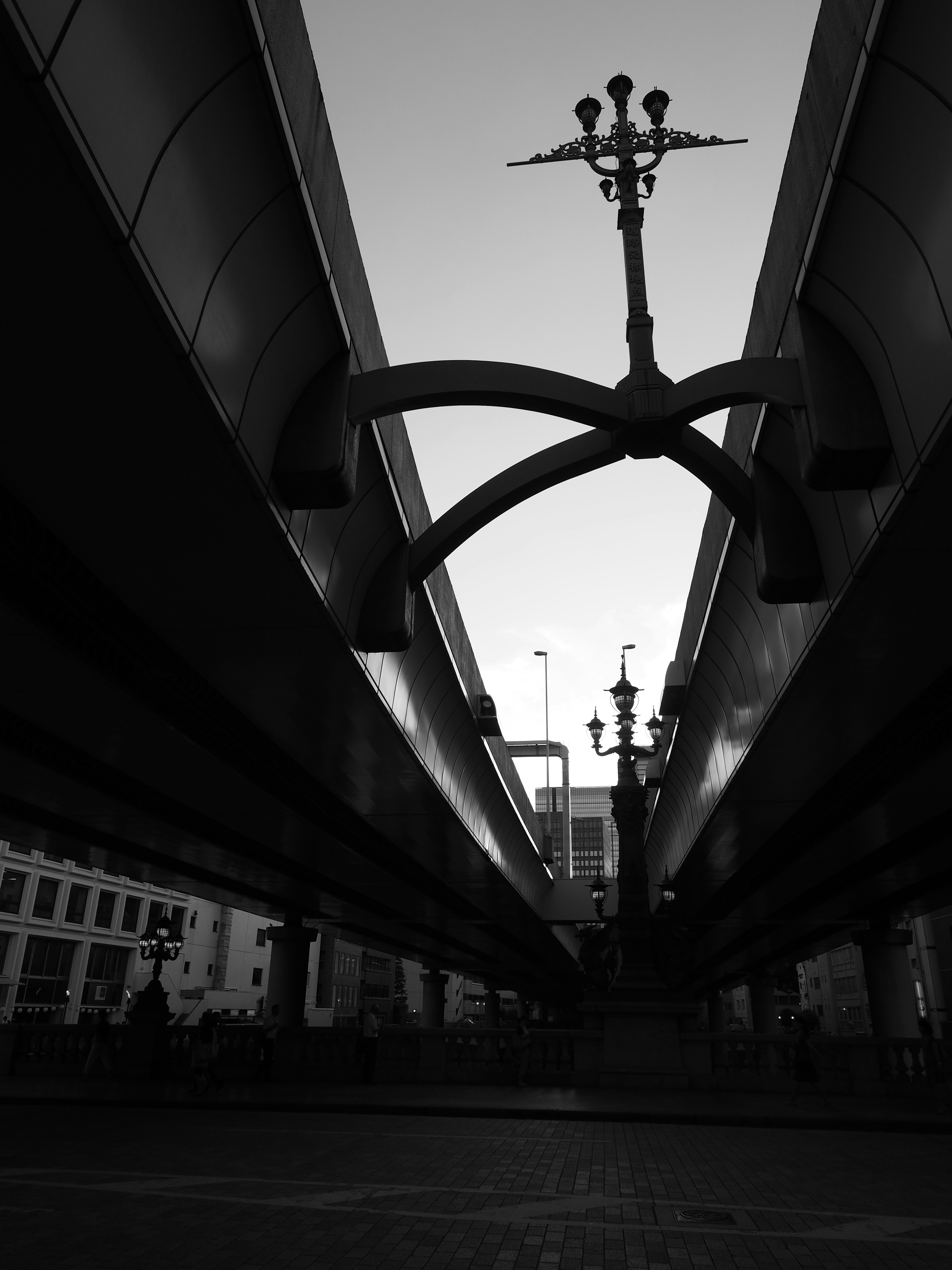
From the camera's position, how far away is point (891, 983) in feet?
99.1

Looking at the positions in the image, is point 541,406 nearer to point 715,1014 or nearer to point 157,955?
point 157,955

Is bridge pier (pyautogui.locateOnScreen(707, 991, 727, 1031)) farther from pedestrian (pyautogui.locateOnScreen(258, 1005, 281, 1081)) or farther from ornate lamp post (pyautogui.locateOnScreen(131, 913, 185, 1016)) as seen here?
ornate lamp post (pyautogui.locateOnScreen(131, 913, 185, 1016))

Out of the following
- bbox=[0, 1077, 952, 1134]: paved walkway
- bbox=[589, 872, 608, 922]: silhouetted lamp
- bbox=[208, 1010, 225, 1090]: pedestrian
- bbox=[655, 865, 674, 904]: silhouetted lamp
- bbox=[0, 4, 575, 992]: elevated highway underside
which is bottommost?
bbox=[0, 1077, 952, 1134]: paved walkway

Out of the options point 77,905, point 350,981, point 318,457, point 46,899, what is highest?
point 77,905

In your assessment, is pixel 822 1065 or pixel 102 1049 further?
pixel 102 1049

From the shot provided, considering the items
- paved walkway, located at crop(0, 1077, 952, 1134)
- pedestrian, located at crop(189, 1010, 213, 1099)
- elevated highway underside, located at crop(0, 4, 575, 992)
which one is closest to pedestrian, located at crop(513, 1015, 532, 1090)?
paved walkway, located at crop(0, 1077, 952, 1134)

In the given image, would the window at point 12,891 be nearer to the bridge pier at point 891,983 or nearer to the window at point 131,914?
the window at point 131,914

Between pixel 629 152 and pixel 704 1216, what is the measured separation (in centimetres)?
899

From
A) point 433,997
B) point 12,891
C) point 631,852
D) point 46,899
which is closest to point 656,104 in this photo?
point 631,852

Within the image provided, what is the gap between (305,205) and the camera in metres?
6.07

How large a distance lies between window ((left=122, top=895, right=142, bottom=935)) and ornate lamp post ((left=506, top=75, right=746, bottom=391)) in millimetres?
60592

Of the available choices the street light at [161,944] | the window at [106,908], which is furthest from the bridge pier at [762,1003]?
the street light at [161,944]

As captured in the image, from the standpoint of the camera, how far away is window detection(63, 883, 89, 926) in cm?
5394

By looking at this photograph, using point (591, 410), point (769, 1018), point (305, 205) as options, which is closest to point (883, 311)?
point (591, 410)
